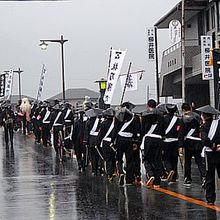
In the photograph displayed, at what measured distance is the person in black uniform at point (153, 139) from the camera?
12328 millimetres

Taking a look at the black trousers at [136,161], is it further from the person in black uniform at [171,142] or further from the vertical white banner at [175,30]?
the vertical white banner at [175,30]

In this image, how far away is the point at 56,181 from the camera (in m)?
14.2

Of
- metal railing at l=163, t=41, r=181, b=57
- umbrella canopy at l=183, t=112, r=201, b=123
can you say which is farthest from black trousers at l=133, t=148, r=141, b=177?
metal railing at l=163, t=41, r=181, b=57

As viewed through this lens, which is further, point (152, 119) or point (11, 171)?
point (11, 171)

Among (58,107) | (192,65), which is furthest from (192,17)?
(58,107)

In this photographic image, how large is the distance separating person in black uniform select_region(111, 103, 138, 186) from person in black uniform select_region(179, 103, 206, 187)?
43.2 inches

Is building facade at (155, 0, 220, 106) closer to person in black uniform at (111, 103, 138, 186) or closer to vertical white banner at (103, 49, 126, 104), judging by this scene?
vertical white banner at (103, 49, 126, 104)

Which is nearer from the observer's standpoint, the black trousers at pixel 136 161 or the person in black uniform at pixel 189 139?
the person in black uniform at pixel 189 139

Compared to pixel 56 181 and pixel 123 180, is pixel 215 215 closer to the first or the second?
pixel 123 180

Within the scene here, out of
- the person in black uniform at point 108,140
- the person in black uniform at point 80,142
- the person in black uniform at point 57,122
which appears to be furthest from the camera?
the person in black uniform at point 57,122

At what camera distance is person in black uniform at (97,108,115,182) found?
44.2ft

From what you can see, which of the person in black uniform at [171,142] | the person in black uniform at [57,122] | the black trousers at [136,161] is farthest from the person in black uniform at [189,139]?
the person in black uniform at [57,122]

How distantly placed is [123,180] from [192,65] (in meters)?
23.9

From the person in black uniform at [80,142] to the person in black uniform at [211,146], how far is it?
6.34 m
